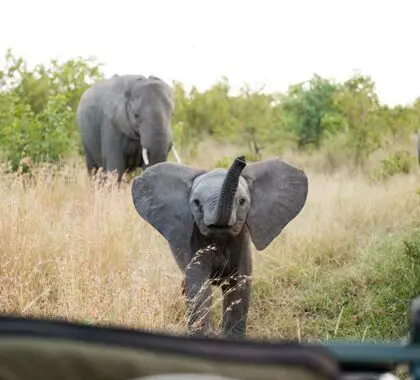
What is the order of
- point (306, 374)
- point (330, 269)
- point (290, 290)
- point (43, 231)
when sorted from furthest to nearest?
point (330, 269), point (290, 290), point (43, 231), point (306, 374)

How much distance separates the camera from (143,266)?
6.23 metres

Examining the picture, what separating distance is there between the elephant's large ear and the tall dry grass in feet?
1.80

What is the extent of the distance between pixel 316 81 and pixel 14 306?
68.5 feet

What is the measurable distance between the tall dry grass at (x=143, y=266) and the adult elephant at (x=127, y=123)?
1471mm

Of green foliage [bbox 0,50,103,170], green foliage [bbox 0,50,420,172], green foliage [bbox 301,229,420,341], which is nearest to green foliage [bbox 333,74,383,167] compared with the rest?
Result: green foliage [bbox 0,50,420,172]

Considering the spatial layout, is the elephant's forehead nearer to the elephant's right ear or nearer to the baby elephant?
the baby elephant

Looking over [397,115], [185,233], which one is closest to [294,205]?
[185,233]

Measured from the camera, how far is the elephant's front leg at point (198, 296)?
5273 mm

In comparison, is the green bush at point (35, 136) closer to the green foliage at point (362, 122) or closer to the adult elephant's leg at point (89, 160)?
the adult elephant's leg at point (89, 160)

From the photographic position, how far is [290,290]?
733 centimetres

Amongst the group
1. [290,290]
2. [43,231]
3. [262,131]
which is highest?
[262,131]

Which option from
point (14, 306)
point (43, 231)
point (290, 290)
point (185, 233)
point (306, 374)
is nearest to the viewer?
point (306, 374)

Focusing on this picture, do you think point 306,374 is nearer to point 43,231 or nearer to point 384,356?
point 384,356

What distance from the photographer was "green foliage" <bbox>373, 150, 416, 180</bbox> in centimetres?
1463
